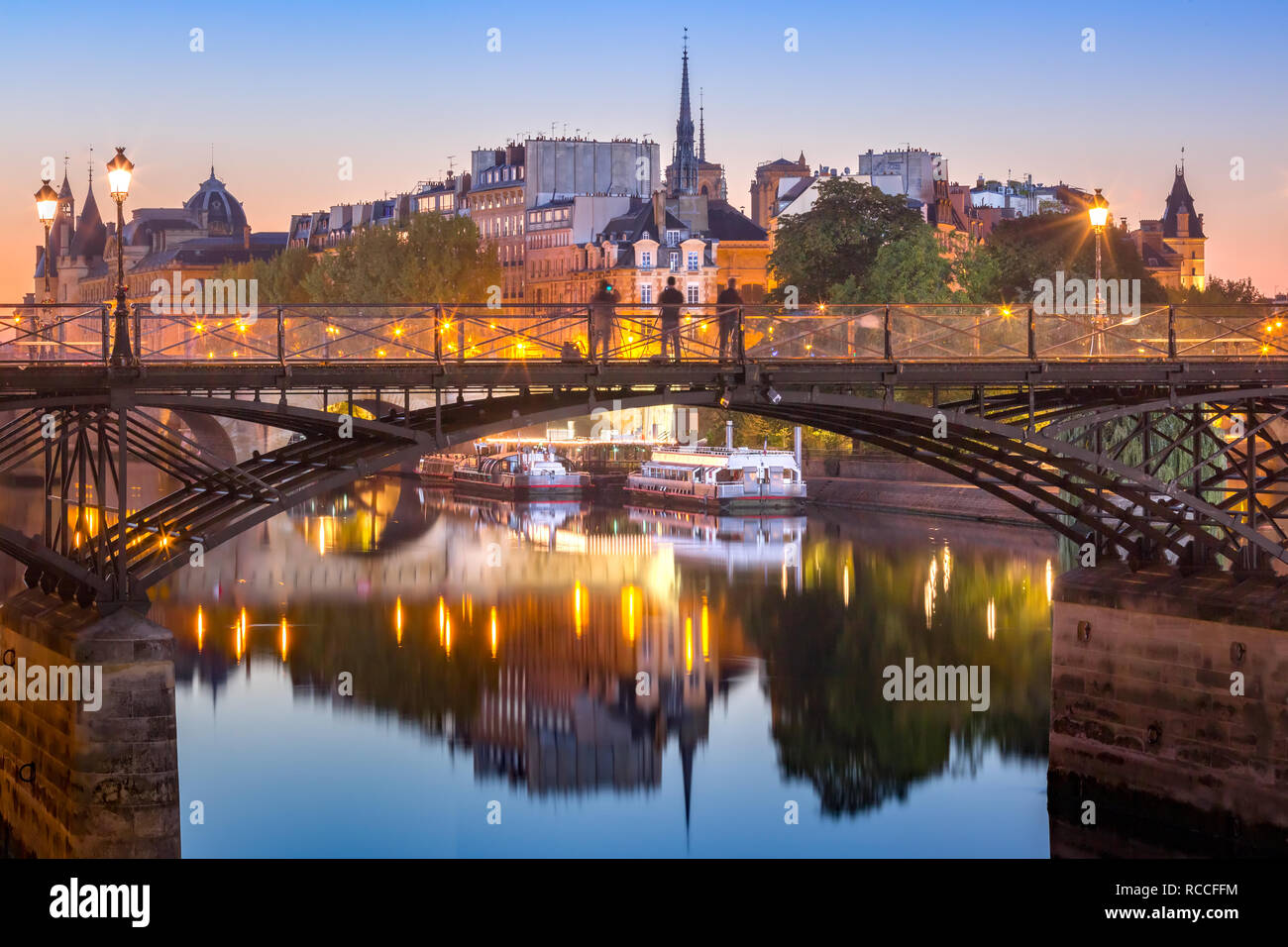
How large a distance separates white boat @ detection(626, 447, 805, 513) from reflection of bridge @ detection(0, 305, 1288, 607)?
53.5 m

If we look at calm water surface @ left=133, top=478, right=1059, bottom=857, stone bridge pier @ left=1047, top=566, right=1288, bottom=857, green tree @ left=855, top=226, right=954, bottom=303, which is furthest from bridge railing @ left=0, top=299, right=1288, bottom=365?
green tree @ left=855, top=226, right=954, bottom=303

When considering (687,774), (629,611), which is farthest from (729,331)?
(629,611)

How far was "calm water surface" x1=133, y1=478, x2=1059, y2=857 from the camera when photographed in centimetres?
3394

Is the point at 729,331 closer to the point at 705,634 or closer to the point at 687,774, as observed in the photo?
the point at 687,774

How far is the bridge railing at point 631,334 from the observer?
27312 millimetres

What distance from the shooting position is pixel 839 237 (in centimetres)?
9812

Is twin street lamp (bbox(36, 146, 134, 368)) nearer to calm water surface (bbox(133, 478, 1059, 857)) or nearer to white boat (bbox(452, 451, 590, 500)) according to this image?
calm water surface (bbox(133, 478, 1059, 857))

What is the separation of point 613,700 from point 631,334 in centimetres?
1699

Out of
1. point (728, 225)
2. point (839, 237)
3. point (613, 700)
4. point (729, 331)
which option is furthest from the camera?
point (728, 225)

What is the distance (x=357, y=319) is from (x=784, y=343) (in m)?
6.19
